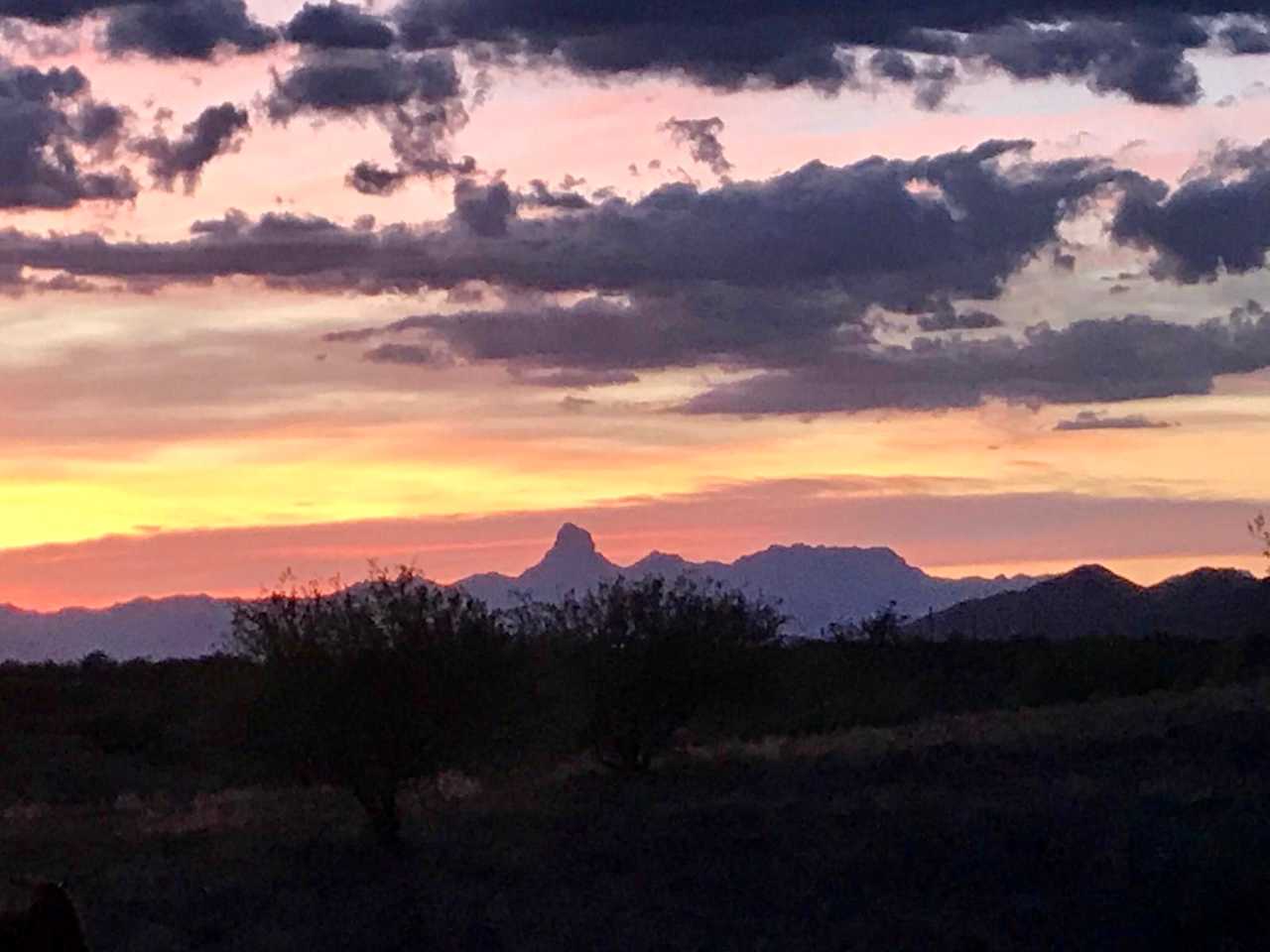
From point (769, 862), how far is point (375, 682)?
9654 millimetres

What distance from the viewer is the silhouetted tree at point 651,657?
39.5 m

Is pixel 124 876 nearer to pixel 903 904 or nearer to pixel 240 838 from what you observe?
pixel 240 838

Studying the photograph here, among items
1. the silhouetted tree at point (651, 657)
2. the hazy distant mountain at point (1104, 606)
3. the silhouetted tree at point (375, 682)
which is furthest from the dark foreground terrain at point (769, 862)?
the hazy distant mountain at point (1104, 606)

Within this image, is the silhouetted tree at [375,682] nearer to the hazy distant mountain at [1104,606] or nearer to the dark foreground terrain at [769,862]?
the dark foreground terrain at [769,862]

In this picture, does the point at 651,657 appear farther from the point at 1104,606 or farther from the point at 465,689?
the point at 1104,606

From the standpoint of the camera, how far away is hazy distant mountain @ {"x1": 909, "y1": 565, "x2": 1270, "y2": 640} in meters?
142

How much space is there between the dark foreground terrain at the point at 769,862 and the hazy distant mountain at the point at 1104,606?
101919mm

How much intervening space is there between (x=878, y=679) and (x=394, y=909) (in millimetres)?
48854

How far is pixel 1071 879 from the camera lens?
72.8 feet

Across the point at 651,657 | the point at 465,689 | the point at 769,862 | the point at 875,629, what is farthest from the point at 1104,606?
the point at 769,862

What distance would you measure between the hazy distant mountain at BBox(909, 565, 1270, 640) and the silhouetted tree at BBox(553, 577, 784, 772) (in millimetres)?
93513

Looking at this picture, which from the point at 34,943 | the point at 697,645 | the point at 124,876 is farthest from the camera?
the point at 697,645

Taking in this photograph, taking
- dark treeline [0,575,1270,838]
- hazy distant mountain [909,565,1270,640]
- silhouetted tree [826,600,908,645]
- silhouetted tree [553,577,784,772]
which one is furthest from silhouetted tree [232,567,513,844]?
hazy distant mountain [909,565,1270,640]

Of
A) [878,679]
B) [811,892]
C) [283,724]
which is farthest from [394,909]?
[878,679]
